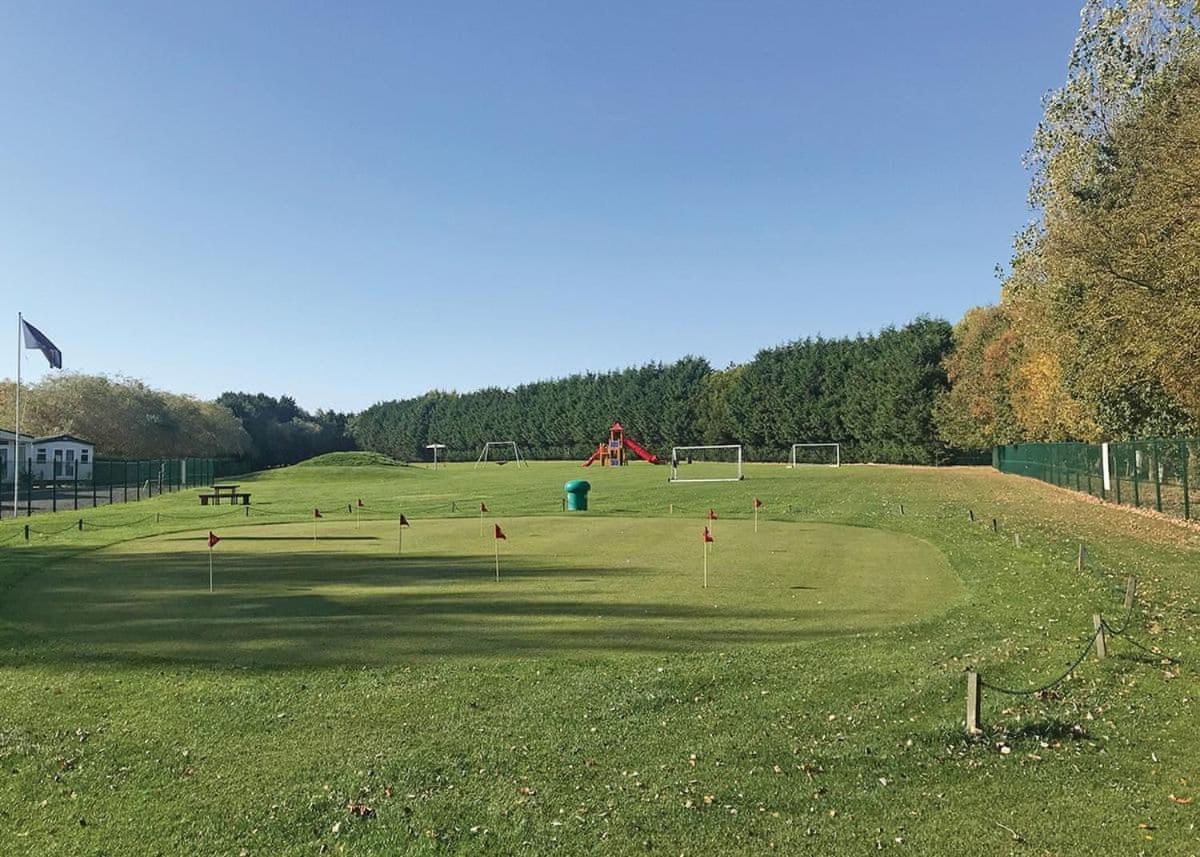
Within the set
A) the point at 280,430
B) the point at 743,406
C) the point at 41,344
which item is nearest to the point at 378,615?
A: the point at 41,344

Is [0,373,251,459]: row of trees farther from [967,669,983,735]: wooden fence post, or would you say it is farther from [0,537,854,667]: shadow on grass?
[967,669,983,735]: wooden fence post

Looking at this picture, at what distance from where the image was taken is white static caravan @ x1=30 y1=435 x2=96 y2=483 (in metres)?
62.1

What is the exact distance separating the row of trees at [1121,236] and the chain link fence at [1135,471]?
162cm

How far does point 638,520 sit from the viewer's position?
26203 mm

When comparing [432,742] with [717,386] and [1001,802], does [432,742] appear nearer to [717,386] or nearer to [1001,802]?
[1001,802]

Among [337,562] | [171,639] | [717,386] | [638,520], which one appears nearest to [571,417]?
[717,386]

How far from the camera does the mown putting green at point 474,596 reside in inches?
388

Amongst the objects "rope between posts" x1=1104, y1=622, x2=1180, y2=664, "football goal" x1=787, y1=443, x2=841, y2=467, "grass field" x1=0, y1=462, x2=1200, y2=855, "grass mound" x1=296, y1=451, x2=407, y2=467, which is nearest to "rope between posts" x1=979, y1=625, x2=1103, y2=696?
"grass field" x1=0, y1=462, x2=1200, y2=855

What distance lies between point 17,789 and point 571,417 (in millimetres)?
104912

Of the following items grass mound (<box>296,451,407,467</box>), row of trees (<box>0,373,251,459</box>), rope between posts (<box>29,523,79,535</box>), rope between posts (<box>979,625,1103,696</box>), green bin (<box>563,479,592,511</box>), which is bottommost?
rope between posts (<box>29,523,79,535</box>)

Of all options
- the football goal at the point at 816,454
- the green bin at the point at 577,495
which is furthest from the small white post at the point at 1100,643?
the football goal at the point at 816,454

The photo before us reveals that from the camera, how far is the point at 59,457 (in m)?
64.6

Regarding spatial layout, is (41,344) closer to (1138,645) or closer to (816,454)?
(1138,645)

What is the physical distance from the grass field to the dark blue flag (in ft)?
93.8
